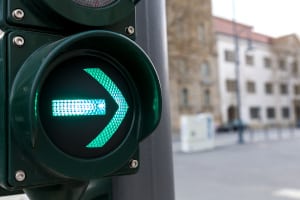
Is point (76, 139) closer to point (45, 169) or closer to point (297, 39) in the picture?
point (45, 169)

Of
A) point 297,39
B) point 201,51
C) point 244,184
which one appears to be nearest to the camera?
Answer: point 244,184

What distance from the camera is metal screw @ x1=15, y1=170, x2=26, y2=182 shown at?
60 centimetres

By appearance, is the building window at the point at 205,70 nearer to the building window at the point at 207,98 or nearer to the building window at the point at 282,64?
the building window at the point at 207,98

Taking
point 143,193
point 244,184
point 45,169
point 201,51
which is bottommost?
point 244,184

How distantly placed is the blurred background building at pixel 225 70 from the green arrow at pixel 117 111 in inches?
869

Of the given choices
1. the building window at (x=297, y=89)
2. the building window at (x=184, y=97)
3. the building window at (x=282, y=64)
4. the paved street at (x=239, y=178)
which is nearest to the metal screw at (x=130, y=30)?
the paved street at (x=239, y=178)

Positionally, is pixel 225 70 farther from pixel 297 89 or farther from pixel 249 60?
pixel 297 89

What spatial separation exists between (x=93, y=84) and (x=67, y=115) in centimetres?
7

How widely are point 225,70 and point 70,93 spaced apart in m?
31.9

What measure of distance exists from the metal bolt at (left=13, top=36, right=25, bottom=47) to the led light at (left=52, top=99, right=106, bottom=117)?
→ 4.2 inches

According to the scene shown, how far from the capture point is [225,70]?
3186 centimetres

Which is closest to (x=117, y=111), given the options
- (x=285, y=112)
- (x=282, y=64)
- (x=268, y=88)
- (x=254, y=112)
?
(x=254, y=112)

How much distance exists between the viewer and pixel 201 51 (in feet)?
96.0

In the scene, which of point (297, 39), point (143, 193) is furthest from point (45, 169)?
point (297, 39)
